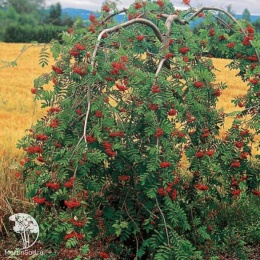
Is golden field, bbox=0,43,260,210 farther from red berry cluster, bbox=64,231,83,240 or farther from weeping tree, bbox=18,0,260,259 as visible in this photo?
red berry cluster, bbox=64,231,83,240

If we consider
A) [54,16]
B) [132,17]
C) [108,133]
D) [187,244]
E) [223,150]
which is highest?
[132,17]

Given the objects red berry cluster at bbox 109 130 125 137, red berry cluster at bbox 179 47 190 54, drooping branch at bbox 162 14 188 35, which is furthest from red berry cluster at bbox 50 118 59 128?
drooping branch at bbox 162 14 188 35

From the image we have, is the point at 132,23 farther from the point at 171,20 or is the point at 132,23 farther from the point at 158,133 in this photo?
the point at 158,133

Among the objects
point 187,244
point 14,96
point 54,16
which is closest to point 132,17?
point 187,244

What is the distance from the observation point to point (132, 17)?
3707 millimetres

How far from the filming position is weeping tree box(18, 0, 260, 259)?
2826 mm

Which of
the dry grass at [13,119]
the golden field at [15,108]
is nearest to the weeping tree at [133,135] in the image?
the golden field at [15,108]

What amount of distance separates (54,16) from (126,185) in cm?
2276

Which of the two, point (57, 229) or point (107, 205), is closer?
point (57, 229)

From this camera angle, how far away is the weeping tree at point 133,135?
283 centimetres

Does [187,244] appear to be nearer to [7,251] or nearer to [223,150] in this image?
[223,150]

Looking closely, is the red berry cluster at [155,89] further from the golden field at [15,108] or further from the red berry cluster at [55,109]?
the golden field at [15,108]

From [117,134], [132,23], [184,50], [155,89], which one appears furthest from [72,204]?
[132,23]

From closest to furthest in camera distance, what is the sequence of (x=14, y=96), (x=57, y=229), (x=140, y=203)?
(x=57, y=229) < (x=140, y=203) < (x=14, y=96)
